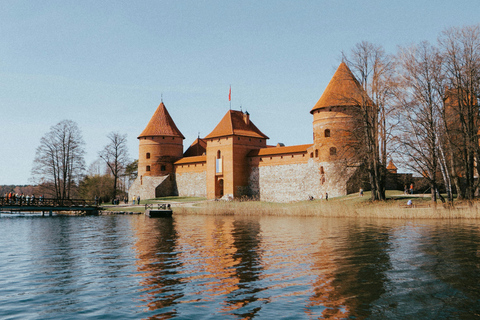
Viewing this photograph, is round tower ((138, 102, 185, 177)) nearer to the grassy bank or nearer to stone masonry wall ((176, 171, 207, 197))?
stone masonry wall ((176, 171, 207, 197))

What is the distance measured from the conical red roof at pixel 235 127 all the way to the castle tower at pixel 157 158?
676 cm

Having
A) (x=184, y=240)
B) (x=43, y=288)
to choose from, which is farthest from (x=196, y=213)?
(x=43, y=288)

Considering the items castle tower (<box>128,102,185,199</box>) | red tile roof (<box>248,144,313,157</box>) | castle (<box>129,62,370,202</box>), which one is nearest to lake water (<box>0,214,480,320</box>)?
castle (<box>129,62,370,202</box>)

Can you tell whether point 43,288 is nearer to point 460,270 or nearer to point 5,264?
point 5,264

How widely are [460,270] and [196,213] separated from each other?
21.2 meters

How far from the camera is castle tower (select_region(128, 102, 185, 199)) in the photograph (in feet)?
153

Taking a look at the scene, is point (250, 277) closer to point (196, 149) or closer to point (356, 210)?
point (356, 210)

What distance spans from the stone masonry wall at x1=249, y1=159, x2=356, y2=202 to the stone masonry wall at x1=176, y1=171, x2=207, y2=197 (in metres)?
5.61

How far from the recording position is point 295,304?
640cm

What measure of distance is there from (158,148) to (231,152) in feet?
35.0

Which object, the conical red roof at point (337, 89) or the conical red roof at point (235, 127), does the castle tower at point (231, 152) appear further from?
the conical red roof at point (337, 89)

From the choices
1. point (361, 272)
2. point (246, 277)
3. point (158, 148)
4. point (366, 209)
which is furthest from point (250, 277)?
point (158, 148)

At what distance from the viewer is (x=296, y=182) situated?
36.7 m

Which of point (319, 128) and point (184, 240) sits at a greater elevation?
point (319, 128)
